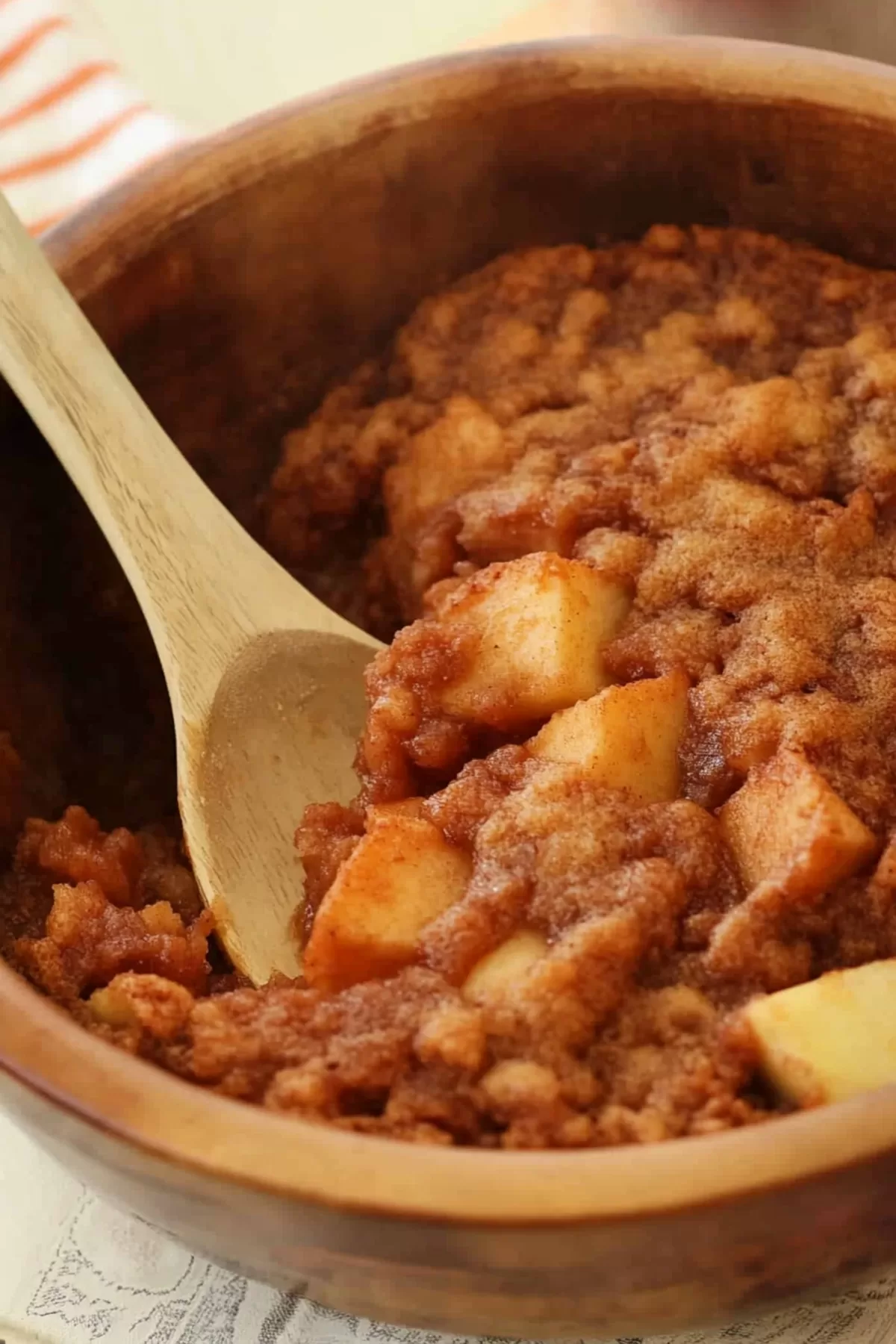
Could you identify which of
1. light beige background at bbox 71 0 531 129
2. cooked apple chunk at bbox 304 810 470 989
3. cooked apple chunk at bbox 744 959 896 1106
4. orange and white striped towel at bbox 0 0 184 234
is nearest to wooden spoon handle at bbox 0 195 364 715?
cooked apple chunk at bbox 304 810 470 989

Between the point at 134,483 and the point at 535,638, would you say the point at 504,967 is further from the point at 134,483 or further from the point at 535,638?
the point at 134,483

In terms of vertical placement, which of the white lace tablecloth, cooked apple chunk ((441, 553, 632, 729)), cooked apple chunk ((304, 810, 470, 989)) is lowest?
the white lace tablecloth

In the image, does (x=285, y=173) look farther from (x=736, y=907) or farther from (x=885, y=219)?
(x=736, y=907)

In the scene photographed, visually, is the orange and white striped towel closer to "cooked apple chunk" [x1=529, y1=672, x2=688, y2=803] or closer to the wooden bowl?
the wooden bowl

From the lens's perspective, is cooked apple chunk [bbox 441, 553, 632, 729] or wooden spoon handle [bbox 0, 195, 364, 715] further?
wooden spoon handle [bbox 0, 195, 364, 715]

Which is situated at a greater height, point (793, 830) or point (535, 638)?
point (535, 638)

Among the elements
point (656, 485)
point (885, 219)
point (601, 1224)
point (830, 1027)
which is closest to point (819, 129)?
point (885, 219)

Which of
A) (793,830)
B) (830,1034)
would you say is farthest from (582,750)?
(830,1034)

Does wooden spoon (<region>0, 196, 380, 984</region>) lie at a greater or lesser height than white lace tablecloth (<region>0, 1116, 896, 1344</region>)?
greater
